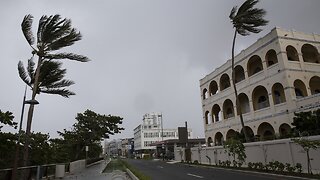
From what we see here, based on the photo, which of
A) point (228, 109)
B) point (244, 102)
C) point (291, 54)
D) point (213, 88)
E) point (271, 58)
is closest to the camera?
point (291, 54)

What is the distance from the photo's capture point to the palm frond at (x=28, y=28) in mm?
13977

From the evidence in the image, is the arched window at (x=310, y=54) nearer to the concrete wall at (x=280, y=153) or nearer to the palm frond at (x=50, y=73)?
the concrete wall at (x=280, y=153)

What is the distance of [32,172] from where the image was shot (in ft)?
55.1

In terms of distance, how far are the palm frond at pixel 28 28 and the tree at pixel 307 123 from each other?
19015mm

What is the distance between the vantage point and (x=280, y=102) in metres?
30.0

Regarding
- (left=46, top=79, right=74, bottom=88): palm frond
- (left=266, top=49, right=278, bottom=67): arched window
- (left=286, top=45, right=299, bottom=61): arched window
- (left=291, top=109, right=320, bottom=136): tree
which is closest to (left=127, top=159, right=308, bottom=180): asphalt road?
(left=291, top=109, right=320, bottom=136): tree

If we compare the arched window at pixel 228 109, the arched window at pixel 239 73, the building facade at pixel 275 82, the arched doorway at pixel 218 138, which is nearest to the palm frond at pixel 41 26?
the building facade at pixel 275 82

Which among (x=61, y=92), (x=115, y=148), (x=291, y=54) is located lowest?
(x=61, y=92)

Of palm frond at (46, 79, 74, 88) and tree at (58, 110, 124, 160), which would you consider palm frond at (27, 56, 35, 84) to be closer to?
A: palm frond at (46, 79, 74, 88)

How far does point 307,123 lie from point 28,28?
19.9 metres

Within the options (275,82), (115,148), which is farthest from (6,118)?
(115,148)

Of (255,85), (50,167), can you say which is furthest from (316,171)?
(50,167)

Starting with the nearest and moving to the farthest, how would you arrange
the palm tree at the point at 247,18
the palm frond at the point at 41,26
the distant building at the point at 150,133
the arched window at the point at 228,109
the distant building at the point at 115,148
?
the palm frond at the point at 41,26
the palm tree at the point at 247,18
the arched window at the point at 228,109
the distant building at the point at 150,133
the distant building at the point at 115,148

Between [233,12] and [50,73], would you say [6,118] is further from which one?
[233,12]
